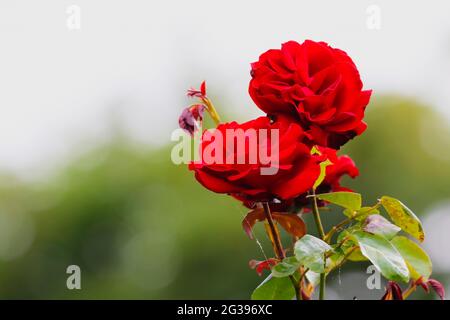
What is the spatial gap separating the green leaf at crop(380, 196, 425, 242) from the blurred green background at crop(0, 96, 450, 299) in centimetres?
599

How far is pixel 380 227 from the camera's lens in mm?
718

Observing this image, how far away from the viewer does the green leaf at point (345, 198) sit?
0.76m

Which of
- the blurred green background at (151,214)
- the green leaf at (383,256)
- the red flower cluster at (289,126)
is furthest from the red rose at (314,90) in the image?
the blurred green background at (151,214)

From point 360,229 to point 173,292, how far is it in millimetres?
6512

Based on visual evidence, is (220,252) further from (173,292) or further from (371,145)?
(371,145)

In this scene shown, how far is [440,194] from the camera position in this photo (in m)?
8.27

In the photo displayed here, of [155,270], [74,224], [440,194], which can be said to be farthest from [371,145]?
[74,224]

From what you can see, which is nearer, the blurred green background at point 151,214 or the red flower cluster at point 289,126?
the red flower cluster at point 289,126

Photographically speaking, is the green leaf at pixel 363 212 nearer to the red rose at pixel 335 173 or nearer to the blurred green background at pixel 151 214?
the red rose at pixel 335 173

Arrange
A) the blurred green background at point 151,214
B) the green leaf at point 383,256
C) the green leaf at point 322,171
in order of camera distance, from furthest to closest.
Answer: the blurred green background at point 151,214 < the green leaf at point 322,171 < the green leaf at point 383,256

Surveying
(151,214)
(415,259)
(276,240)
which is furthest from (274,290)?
(151,214)

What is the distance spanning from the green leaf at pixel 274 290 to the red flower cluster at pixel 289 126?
83 millimetres

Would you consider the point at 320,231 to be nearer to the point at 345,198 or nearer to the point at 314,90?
the point at 345,198
